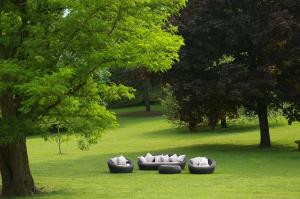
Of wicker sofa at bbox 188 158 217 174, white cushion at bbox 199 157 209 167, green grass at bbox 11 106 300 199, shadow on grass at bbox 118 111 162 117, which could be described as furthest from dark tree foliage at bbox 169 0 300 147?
shadow on grass at bbox 118 111 162 117

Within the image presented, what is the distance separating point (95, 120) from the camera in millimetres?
14797

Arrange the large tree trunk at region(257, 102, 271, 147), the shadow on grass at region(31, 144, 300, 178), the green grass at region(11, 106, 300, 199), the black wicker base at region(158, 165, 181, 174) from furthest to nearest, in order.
→ the large tree trunk at region(257, 102, 271, 147)
the shadow on grass at region(31, 144, 300, 178)
the black wicker base at region(158, 165, 181, 174)
the green grass at region(11, 106, 300, 199)

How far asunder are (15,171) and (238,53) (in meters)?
15.1

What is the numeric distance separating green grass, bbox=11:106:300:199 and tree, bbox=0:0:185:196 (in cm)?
230

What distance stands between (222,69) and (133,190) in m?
11.5

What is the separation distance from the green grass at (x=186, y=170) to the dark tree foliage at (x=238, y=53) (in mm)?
2813

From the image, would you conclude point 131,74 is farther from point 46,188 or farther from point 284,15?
point 46,188

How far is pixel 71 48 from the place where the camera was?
1364 cm

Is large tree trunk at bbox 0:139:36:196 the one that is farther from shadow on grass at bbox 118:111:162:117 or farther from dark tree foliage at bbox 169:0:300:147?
shadow on grass at bbox 118:111:162:117

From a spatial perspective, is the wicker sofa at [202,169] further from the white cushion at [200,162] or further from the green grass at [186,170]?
the green grass at [186,170]

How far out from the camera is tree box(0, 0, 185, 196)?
500 inches

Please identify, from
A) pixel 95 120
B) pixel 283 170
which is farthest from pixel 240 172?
pixel 95 120

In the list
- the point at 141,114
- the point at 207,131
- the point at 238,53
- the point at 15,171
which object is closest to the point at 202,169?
the point at 15,171

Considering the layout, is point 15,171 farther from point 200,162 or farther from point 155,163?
point 200,162
